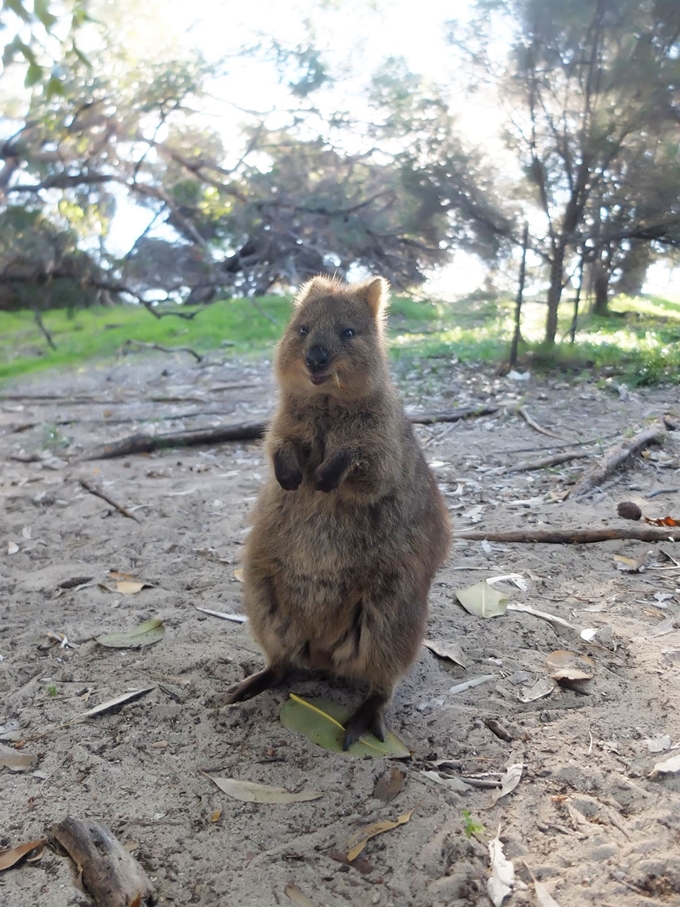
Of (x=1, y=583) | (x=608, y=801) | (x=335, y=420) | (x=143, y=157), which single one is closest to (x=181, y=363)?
(x=143, y=157)

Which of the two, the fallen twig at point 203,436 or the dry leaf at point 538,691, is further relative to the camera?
the fallen twig at point 203,436

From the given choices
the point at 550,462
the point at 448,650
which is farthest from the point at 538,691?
the point at 550,462

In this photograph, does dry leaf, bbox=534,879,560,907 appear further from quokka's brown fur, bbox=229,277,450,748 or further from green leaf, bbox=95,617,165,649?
green leaf, bbox=95,617,165,649

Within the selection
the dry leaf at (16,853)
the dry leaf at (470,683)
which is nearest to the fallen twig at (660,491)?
the dry leaf at (470,683)

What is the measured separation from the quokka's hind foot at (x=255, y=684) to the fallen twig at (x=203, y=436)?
12.4ft

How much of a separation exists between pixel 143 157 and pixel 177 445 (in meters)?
5.71

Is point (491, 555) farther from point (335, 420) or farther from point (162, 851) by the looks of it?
point (162, 851)

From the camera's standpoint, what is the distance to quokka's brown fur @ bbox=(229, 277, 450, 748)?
9.73 feet

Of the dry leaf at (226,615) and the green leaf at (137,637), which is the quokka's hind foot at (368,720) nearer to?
the dry leaf at (226,615)

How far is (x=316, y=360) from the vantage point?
318cm

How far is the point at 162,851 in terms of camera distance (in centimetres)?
228

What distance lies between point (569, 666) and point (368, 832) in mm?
1231

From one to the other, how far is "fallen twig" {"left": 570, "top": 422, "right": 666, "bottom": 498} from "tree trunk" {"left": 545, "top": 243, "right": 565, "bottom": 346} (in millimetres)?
2766

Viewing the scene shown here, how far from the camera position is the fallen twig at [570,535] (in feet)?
13.9
